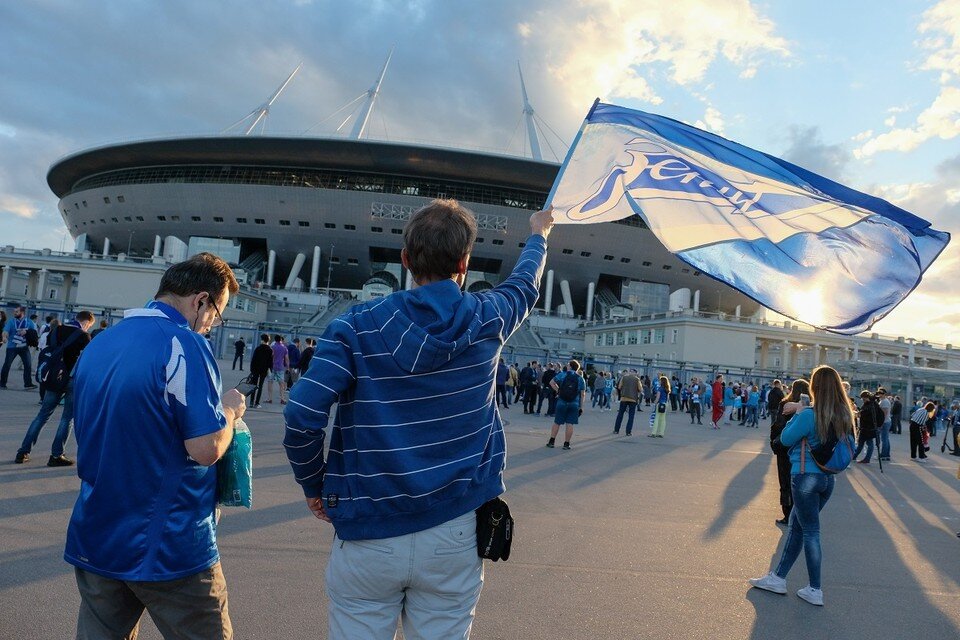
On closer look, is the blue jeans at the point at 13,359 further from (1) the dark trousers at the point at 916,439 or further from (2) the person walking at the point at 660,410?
(1) the dark trousers at the point at 916,439

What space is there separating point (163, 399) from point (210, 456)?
0.23 m

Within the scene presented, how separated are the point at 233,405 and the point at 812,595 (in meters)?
4.27

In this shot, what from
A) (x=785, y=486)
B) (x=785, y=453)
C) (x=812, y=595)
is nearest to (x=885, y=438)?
(x=785, y=453)

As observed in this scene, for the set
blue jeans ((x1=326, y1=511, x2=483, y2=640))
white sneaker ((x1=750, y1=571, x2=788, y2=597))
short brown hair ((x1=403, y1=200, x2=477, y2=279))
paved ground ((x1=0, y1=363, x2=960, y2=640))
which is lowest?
paved ground ((x1=0, y1=363, x2=960, y2=640))

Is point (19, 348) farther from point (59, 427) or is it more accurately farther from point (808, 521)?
point (808, 521)

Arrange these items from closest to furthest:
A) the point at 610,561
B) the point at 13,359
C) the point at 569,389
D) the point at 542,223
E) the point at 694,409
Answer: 1. the point at 542,223
2. the point at 610,561
3. the point at 569,389
4. the point at 13,359
5. the point at 694,409

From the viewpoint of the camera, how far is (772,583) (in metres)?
4.78

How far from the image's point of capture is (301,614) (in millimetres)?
3766

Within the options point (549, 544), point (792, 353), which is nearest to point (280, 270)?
point (792, 353)

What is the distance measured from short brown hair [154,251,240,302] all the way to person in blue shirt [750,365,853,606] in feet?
13.3

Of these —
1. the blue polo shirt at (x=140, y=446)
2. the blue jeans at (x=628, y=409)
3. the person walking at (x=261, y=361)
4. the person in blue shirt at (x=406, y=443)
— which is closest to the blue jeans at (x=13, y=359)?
the person walking at (x=261, y=361)

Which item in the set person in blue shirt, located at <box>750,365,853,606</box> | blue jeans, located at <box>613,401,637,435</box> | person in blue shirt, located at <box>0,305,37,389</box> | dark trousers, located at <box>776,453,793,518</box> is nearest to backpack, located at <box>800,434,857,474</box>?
person in blue shirt, located at <box>750,365,853,606</box>

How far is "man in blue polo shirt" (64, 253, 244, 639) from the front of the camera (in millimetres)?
2018

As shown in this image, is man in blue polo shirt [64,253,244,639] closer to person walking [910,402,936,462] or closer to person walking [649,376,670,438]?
person walking [649,376,670,438]
